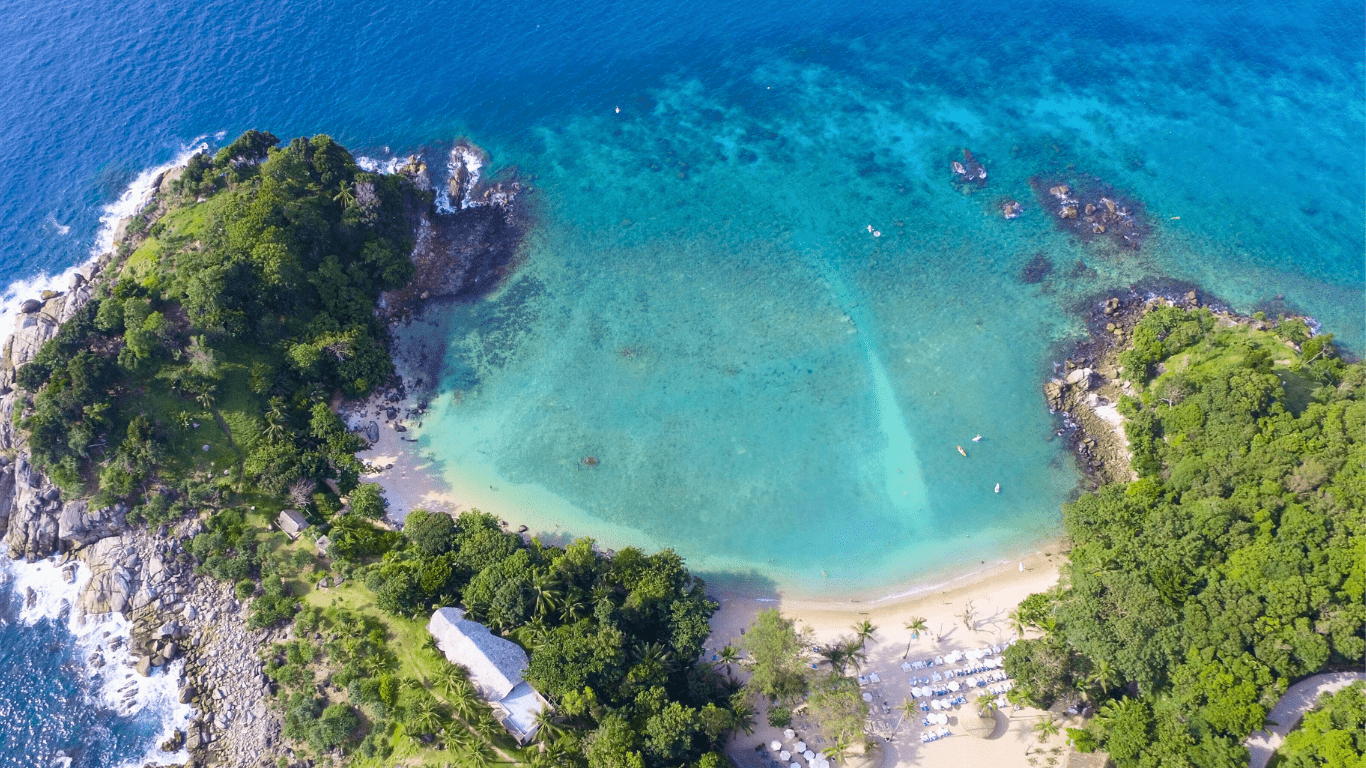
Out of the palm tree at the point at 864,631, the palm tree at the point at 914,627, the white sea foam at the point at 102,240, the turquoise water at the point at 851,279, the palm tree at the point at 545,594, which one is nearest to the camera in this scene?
the palm tree at the point at 545,594

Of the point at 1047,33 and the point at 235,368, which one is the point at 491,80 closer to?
the point at 235,368

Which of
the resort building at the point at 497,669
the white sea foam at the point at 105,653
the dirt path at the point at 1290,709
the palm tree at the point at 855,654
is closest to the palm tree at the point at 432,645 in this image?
the resort building at the point at 497,669

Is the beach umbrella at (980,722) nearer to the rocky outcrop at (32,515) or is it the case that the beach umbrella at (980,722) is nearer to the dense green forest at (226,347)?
the dense green forest at (226,347)

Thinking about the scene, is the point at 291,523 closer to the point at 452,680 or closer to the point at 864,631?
the point at 452,680

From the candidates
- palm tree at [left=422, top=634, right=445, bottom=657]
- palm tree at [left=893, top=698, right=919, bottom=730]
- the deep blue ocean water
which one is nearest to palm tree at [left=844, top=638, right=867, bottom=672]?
palm tree at [left=893, top=698, right=919, bottom=730]

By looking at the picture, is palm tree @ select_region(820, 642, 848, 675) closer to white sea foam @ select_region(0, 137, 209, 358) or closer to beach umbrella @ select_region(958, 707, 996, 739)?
beach umbrella @ select_region(958, 707, 996, 739)

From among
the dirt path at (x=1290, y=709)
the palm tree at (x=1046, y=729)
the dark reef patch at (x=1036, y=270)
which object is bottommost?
the dirt path at (x=1290, y=709)

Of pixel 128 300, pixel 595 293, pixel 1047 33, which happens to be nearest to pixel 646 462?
pixel 595 293
